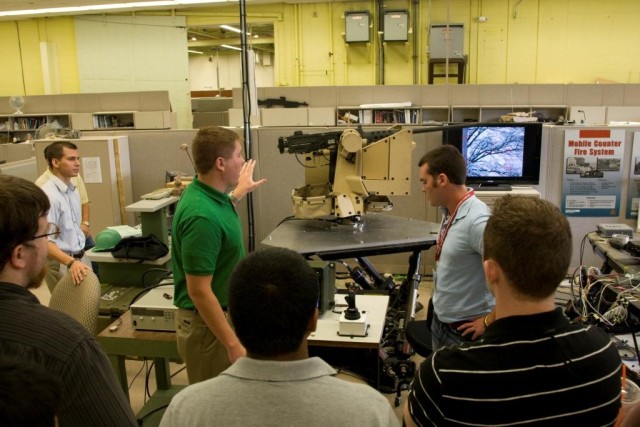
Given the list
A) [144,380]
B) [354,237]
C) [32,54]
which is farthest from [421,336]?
[32,54]

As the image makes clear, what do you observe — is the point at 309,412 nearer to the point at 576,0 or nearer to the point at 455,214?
the point at 455,214

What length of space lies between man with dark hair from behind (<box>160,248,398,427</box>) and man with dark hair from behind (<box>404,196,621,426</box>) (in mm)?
182

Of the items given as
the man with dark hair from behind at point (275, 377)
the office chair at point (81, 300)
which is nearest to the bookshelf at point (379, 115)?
the office chair at point (81, 300)

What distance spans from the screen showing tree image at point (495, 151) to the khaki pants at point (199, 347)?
2.88m

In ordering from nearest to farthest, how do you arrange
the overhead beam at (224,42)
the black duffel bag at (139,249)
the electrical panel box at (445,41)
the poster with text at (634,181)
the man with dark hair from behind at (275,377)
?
1. the man with dark hair from behind at (275,377)
2. the black duffel bag at (139,249)
3. the poster with text at (634,181)
4. the electrical panel box at (445,41)
5. the overhead beam at (224,42)

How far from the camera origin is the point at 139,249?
2.97 meters

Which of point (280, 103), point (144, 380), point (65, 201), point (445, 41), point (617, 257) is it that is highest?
point (445, 41)

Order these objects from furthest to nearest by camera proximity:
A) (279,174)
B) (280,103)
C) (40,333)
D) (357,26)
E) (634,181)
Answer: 1. (357,26)
2. (280,103)
3. (279,174)
4. (634,181)
5. (40,333)

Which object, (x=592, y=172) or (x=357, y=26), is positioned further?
(x=357, y=26)

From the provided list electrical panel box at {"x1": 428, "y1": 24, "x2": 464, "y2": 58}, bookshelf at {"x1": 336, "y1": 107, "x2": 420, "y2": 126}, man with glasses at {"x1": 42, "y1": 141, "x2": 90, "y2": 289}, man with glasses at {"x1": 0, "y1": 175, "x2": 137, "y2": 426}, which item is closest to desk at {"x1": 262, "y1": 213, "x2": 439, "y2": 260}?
man with glasses at {"x1": 42, "y1": 141, "x2": 90, "y2": 289}

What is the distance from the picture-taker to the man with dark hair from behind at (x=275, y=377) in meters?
0.90

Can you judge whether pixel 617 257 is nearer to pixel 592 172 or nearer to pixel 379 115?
pixel 592 172

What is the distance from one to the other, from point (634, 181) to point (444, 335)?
3.07 m

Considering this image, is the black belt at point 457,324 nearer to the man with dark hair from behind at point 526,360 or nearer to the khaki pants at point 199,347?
the khaki pants at point 199,347
